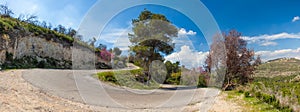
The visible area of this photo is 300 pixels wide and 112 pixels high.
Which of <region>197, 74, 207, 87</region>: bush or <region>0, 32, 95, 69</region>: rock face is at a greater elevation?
<region>0, 32, 95, 69</region>: rock face

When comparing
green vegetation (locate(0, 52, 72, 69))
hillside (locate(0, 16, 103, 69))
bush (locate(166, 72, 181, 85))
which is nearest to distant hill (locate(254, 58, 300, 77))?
bush (locate(166, 72, 181, 85))

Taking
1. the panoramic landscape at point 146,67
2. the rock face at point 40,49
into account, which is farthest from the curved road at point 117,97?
the rock face at point 40,49

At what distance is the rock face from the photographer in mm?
16828

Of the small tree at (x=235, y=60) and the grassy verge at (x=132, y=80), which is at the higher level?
the small tree at (x=235, y=60)

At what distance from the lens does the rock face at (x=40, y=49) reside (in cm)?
1683

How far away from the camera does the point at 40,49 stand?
2194 cm

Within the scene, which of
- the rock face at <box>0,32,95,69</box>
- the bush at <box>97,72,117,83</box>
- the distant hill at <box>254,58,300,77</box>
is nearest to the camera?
the bush at <box>97,72,117,83</box>

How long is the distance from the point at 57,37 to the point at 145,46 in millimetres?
16654

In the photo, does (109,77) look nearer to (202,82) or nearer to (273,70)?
(202,82)

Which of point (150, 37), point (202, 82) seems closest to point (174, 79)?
point (202, 82)

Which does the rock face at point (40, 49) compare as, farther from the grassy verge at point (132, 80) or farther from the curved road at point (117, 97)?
the grassy verge at point (132, 80)

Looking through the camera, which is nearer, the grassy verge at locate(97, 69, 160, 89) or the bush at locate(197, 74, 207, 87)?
the grassy verge at locate(97, 69, 160, 89)

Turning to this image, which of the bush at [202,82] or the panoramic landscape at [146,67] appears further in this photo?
the bush at [202,82]

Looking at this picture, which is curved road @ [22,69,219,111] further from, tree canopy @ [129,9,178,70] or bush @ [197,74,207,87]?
bush @ [197,74,207,87]
